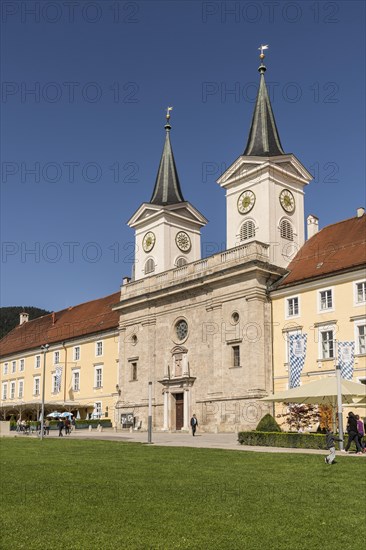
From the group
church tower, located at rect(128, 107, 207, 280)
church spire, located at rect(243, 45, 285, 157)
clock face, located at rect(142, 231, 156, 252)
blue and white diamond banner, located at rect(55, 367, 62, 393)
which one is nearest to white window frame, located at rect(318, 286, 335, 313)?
church spire, located at rect(243, 45, 285, 157)

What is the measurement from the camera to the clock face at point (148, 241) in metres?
54.0

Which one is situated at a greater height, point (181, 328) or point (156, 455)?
point (181, 328)

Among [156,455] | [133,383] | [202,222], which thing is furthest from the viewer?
[202,222]

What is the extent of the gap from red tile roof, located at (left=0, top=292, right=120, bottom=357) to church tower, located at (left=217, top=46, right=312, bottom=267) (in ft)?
55.7

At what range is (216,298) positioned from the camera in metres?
44.4

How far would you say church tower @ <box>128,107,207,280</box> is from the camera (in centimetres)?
5309

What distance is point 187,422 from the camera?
4522 centimetres

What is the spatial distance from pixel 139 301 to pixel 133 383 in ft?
22.0

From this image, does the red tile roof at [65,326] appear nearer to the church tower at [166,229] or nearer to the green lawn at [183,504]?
the church tower at [166,229]

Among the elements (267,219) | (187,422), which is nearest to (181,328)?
(187,422)

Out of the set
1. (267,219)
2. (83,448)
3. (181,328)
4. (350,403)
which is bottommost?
(83,448)

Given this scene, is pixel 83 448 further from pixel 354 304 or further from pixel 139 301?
pixel 139 301

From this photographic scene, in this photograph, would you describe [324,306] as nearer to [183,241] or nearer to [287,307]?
[287,307]

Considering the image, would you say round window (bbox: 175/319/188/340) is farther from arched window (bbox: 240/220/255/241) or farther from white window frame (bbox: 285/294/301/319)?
white window frame (bbox: 285/294/301/319)
